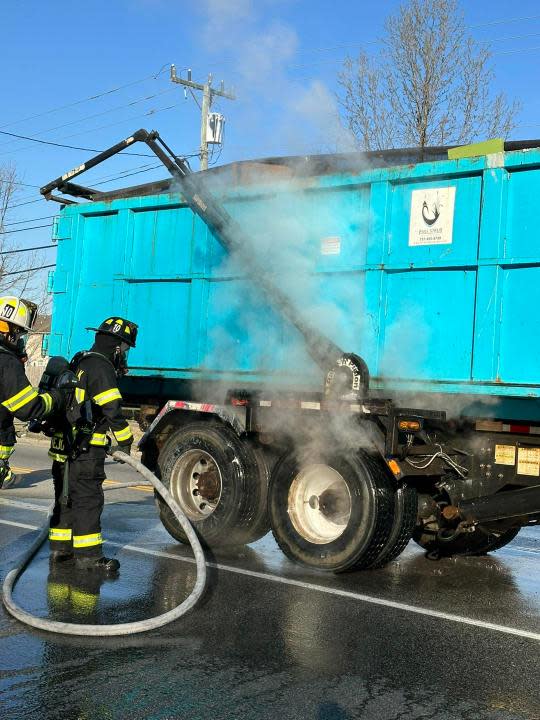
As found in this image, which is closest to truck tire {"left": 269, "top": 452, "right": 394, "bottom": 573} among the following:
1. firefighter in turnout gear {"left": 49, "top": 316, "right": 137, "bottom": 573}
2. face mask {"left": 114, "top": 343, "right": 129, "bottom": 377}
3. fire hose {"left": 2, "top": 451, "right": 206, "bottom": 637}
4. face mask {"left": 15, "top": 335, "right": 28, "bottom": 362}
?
fire hose {"left": 2, "top": 451, "right": 206, "bottom": 637}

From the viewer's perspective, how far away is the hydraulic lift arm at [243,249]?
20.9 feet

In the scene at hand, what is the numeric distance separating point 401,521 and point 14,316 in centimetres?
325

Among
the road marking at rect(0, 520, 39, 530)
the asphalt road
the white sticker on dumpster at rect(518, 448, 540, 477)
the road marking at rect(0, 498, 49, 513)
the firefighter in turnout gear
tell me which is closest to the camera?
the asphalt road

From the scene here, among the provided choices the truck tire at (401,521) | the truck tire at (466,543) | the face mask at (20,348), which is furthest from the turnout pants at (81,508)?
the truck tire at (466,543)

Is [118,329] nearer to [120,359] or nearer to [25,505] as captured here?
[120,359]

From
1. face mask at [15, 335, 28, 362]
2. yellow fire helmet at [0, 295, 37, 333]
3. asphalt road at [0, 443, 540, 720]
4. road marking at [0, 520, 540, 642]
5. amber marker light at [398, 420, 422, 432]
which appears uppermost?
Answer: yellow fire helmet at [0, 295, 37, 333]

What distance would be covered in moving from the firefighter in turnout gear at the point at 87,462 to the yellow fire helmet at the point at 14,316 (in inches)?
24.7

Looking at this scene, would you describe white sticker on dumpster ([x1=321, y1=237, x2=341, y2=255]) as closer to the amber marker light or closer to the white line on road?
the amber marker light

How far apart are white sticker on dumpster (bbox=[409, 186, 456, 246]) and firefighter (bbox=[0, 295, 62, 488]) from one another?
2946 mm

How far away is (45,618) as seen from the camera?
4.97 metres

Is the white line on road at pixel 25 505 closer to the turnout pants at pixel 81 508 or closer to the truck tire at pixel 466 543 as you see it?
the turnout pants at pixel 81 508

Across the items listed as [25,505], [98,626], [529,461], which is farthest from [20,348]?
[529,461]

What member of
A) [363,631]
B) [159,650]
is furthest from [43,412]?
[363,631]

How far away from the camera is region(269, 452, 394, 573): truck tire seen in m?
6.15
